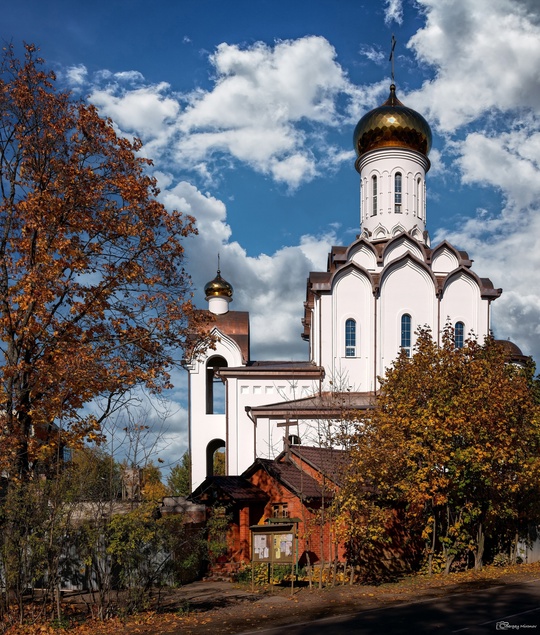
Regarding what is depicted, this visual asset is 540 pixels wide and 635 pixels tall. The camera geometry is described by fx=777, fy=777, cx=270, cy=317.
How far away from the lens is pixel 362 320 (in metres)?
32.0

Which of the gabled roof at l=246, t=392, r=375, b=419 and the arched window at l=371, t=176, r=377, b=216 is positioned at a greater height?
the arched window at l=371, t=176, r=377, b=216

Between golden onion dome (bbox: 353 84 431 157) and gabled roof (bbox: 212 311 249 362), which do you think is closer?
gabled roof (bbox: 212 311 249 362)

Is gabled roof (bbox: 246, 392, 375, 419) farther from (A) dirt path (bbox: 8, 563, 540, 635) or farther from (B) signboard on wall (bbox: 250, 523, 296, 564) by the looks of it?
(B) signboard on wall (bbox: 250, 523, 296, 564)

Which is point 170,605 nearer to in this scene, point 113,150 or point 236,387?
point 113,150

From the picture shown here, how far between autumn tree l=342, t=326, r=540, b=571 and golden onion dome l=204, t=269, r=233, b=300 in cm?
1722

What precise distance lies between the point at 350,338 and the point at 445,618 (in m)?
20.1

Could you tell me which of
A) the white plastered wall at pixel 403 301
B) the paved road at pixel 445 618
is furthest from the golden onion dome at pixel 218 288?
the paved road at pixel 445 618

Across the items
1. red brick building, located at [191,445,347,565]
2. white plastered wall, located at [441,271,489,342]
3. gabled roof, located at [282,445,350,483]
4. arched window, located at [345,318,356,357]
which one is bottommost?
red brick building, located at [191,445,347,565]

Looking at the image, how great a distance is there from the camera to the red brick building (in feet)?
64.0

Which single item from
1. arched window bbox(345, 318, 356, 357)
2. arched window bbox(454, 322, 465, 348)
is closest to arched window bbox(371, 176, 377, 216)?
arched window bbox(345, 318, 356, 357)

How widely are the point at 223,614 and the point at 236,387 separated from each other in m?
19.1

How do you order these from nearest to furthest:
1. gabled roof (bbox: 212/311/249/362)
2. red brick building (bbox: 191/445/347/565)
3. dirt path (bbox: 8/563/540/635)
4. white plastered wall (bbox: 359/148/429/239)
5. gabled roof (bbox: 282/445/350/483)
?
dirt path (bbox: 8/563/540/635)
gabled roof (bbox: 282/445/350/483)
red brick building (bbox: 191/445/347/565)
gabled roof (bbox: 212/311/249/362)
white plastered wall (bbox: 359/148/429/239)

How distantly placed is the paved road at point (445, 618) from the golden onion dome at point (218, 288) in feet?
77.5

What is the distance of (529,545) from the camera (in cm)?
2147
